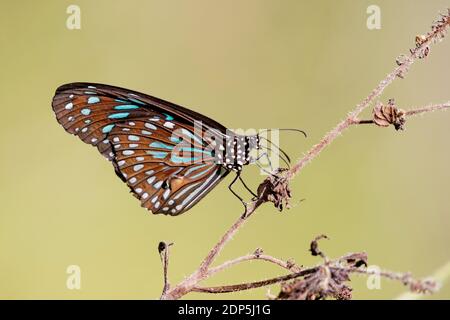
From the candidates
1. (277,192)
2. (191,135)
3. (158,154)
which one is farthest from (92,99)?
(277,192)

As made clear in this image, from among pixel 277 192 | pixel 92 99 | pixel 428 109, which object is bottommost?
pixel 277 192

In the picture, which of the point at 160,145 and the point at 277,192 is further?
the point at 160,145

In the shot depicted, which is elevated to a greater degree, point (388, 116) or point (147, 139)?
point (147, 139)

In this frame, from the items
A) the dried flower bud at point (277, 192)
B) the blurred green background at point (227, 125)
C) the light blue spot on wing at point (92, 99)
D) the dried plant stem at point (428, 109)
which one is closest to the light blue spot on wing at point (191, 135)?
the light blue spot on wing at point (92, 99)

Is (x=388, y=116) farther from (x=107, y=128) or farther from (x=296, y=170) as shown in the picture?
(x=107, y=128)

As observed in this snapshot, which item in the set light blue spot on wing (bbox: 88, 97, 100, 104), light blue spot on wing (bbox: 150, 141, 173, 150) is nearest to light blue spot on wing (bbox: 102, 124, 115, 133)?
light blue spot on wing (bbox: 88, 97, 100, 104)

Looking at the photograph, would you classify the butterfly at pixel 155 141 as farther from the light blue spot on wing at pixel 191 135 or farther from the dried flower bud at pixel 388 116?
the dried flower bud at pixel 388 116

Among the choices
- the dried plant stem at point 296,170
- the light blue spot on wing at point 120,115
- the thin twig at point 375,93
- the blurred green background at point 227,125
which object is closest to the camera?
the dried plant stem at point 296,170
